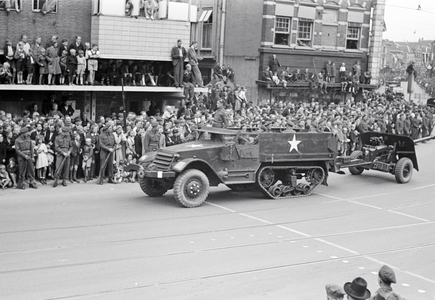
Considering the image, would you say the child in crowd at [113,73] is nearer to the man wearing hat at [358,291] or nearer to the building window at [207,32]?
the building window at [207,32]

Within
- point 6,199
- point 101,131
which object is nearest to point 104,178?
point 101,131

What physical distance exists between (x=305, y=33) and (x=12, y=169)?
2251 centimetres

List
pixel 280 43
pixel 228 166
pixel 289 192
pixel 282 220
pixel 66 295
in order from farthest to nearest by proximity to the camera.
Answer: pixel 280 43, pixel 289 192, pixel 228 166, pixel 282 220, pixel 66 295

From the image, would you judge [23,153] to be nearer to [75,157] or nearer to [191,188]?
[75,157]

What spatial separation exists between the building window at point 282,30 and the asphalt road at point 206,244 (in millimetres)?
17799

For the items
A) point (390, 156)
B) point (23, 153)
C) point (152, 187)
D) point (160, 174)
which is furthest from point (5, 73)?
point (390, 156)

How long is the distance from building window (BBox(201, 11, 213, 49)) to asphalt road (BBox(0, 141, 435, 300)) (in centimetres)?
Answer: 1855

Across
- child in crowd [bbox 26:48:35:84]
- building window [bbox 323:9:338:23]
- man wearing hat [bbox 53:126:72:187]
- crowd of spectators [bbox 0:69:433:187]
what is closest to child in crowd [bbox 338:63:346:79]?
building window [bbox 323:9:338:23]

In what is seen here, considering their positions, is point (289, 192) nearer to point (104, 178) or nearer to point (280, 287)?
point (104, 178)

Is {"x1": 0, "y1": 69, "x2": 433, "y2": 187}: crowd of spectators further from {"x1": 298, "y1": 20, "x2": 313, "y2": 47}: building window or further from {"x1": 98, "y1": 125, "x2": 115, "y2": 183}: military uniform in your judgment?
{"x1": 298, "y1": 20, "x2": 313, "y2": 47}: building window

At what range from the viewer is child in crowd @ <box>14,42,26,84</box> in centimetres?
2219

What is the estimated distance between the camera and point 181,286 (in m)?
10.3

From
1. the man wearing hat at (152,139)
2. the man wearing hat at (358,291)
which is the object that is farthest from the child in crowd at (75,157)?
the man wearing hat at (358,291)

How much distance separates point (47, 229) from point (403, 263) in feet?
22.2
